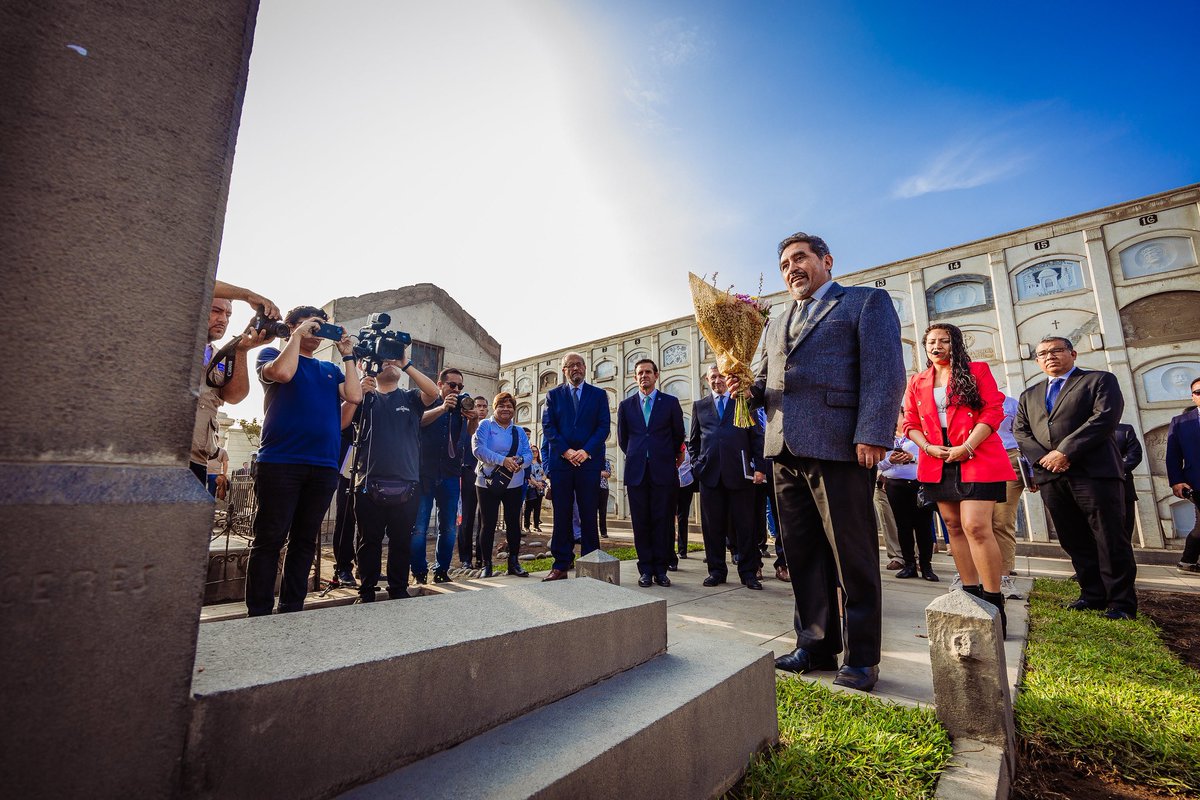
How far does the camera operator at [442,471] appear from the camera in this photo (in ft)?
18.6

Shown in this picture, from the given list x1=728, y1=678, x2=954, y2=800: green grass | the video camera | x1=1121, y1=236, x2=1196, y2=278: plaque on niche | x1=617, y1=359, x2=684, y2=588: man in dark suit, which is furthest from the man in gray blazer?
x1=1121, y1=236, x2=1196, y2=278: plaque on niche

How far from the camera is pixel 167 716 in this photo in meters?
0.89

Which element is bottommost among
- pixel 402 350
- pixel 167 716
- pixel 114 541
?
pixel 167 716

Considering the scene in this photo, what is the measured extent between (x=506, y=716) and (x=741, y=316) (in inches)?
127

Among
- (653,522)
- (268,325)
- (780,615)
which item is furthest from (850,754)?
(653,522)

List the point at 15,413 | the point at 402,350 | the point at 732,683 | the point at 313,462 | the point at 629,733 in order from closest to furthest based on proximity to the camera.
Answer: the point at 15,413 → the point at 629,733 → the point at 732,683 → the point at 313,462 → the point at 402,350

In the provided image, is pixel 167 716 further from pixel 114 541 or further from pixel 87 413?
pixel 87 413

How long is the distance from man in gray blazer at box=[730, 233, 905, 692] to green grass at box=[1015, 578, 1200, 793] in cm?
73

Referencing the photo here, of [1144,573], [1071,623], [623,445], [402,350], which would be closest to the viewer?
[1071,623]

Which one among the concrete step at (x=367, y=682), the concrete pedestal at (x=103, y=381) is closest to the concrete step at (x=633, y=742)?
the concrete step at (x=367, y=682)

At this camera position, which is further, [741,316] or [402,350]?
[402,350]

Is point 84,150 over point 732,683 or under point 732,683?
over

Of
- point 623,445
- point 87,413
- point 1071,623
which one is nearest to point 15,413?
point 87,413

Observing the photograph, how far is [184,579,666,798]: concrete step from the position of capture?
962 mm
